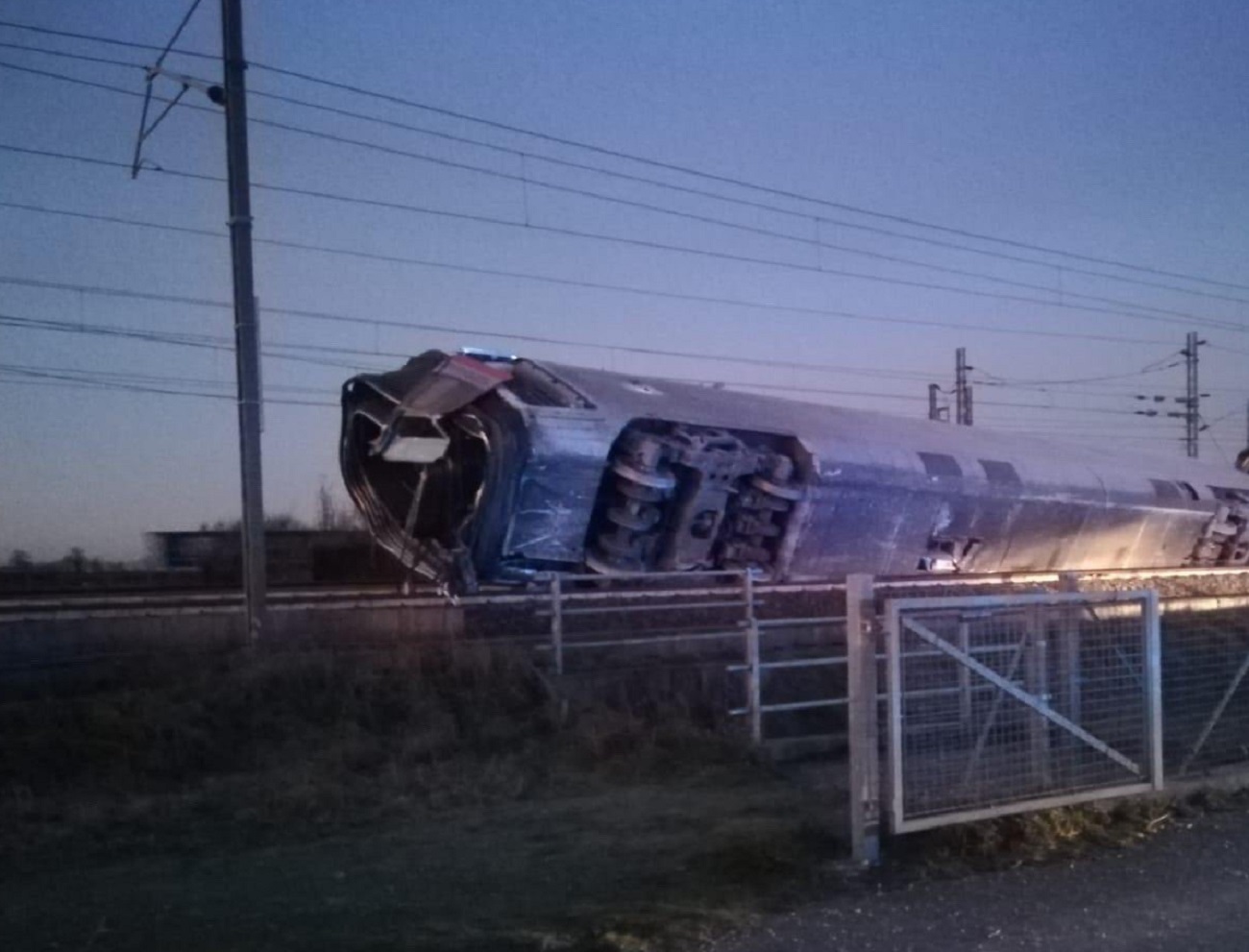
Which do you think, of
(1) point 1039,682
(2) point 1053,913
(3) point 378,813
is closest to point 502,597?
(3) point 378,813

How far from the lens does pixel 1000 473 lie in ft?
73.4

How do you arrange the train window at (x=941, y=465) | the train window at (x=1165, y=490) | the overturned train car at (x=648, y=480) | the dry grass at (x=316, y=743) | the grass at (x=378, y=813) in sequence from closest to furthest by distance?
the grass at (x=378, y=813)
the dry grass at (x=316, y=743)
the overturned train car at (x=648, y=480)
the train window at (x=941, y=465)
the train window at (x=1165, y=490)

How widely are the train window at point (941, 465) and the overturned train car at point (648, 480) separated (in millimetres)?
28

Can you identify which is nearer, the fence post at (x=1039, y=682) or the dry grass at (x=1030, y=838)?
the dry grass at (x=1030, y=838)

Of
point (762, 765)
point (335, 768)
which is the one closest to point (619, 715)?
point (762, 765)

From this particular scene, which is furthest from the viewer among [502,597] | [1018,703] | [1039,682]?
[502,597]

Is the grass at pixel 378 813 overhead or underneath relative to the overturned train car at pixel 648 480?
underneath

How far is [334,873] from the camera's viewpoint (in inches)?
348

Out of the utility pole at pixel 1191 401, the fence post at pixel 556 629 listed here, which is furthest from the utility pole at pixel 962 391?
the fence post at pixel 556 629

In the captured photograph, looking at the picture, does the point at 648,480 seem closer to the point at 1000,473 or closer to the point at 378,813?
the point at 378,813

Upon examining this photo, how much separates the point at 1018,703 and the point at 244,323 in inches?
372

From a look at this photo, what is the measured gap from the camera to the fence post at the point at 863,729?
9.04m

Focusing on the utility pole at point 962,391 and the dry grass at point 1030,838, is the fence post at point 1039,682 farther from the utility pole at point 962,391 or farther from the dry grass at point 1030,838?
the utility pole at point 962,391

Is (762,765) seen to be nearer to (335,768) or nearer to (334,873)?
(335,768)
